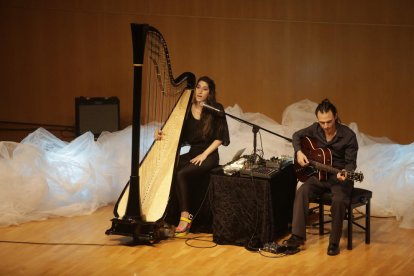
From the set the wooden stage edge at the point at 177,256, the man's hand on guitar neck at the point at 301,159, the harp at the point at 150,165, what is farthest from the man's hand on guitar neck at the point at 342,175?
the harp at the point at 150,165

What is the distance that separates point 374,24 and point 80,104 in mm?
3371

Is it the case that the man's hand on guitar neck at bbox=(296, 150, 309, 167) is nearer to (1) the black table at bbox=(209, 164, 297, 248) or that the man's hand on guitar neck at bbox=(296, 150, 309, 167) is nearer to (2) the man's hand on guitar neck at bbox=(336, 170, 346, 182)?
(1) the black table at bbox=(209, 164, 297, 248)

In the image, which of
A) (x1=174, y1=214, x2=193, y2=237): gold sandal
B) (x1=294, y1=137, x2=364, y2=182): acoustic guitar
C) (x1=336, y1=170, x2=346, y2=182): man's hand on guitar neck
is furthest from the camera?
(x1=174, y1=214, x2=193, y2=237): gold sandal

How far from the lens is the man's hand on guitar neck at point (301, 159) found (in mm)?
4945

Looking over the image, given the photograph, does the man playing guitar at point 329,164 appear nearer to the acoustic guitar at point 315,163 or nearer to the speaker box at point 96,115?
the acoustic guitar at point 315,163

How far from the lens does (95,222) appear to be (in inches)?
220

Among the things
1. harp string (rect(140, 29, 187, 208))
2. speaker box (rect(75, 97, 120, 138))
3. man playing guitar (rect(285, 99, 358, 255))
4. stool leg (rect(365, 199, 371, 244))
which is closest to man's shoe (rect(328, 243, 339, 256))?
man playing guitar (rect(285, 99, 358, 255))

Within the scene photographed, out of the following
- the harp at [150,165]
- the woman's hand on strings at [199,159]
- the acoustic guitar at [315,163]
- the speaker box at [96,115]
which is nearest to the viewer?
the harp at [150,165]

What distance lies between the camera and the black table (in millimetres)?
4863

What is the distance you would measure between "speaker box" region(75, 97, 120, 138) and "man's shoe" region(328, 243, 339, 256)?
3844 mm

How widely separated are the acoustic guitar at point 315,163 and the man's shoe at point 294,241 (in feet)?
1.42

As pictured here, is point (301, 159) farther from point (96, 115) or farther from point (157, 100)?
point (96, 115)

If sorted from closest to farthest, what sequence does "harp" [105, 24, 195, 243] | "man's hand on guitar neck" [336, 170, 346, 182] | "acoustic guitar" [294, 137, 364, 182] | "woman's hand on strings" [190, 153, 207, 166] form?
"harp" [105, 24, 195, 243] < "man's hand on guitar neck" [336, 170, 346, 182] < "acoustic guitar" [294, 137, 364, 182] < "woman's hand on strings" [190, 153, 207, 166]

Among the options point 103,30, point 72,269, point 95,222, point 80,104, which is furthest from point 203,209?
point 103,30
